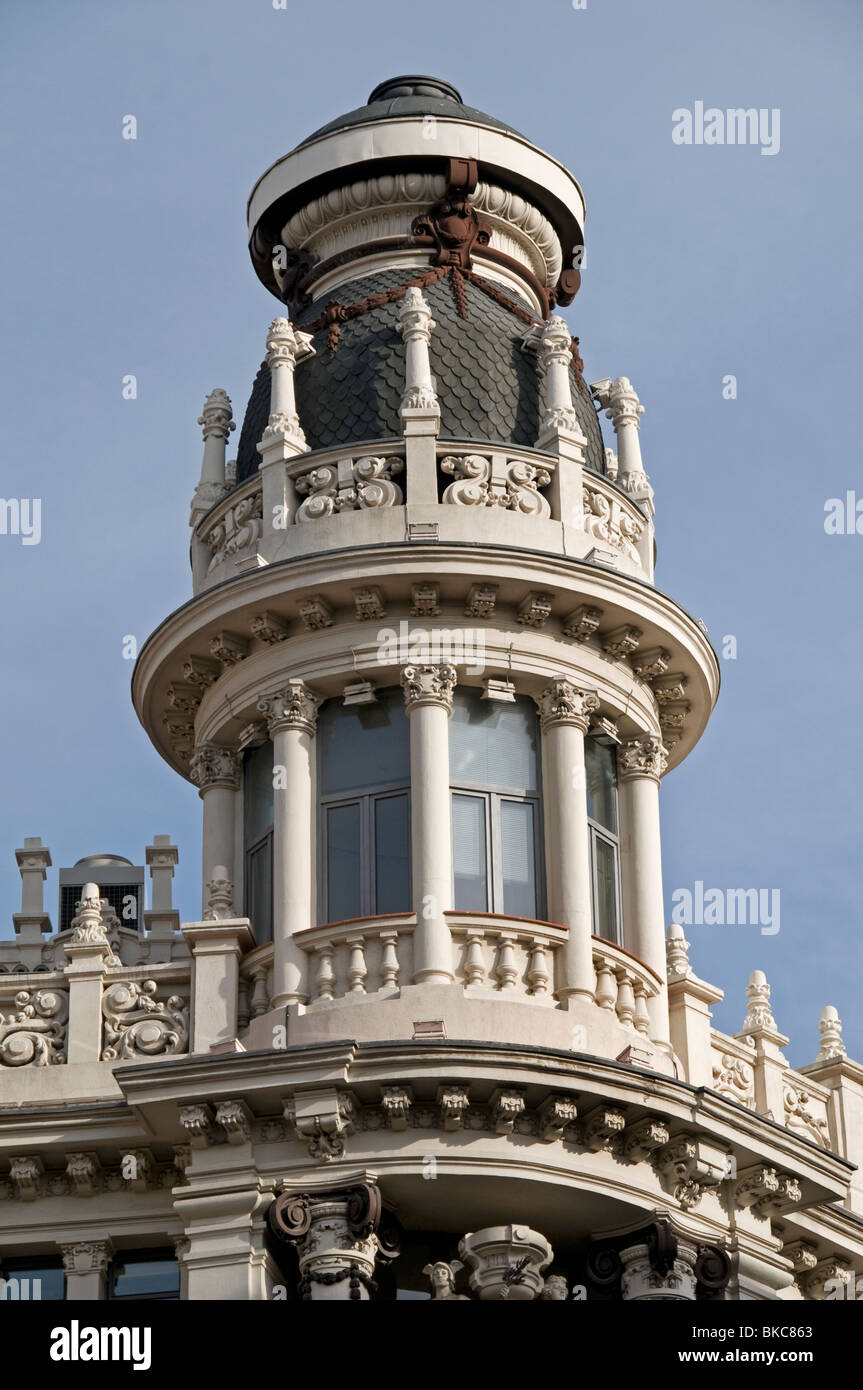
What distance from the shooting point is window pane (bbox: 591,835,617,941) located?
3484cm

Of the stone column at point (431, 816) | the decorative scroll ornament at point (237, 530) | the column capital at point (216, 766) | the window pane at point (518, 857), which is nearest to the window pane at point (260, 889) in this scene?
the column capital at point (216, 766)

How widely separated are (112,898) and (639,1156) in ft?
37.3

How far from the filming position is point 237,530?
120 feet

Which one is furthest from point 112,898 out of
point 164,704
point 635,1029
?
point 635,1029

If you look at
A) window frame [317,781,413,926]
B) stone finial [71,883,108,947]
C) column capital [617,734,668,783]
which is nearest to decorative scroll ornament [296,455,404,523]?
window frame [317,781,413,926]

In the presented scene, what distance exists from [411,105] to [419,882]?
11339 millimetres

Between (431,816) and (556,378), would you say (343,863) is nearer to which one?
(431,816)

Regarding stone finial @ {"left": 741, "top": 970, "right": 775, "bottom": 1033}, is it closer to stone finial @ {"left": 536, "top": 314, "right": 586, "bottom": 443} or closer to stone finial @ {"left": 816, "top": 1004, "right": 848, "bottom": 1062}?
stone finial @ {"left": 816, "top": 1004, "right": 848, "bottom": 1062}

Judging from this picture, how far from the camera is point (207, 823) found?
35.8 meters

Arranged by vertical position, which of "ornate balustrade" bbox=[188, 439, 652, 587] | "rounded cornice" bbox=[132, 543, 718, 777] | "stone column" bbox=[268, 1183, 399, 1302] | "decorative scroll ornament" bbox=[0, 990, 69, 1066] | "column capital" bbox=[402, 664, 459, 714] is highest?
"ornate balustrade" bbox=[188, 439, 652, 587]

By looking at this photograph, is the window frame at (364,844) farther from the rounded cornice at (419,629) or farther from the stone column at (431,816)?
the rounded cornice at (419,629)

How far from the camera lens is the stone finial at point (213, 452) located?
37688 mm

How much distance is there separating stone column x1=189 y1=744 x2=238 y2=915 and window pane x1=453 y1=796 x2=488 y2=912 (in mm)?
2963

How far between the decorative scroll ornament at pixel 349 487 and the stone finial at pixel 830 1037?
27.5 ft
